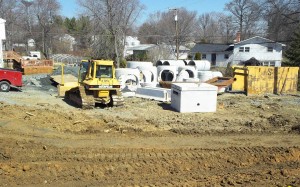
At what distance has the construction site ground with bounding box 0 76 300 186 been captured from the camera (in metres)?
7.45

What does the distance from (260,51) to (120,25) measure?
71.2ft

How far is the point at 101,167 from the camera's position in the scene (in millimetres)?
7871

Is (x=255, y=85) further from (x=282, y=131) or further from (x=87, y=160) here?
(x=87, y=160)

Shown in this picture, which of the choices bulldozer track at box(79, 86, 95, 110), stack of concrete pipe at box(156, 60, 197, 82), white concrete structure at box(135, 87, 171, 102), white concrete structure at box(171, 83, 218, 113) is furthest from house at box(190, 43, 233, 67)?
bulldozer track at box(79, 86, 95, 110)

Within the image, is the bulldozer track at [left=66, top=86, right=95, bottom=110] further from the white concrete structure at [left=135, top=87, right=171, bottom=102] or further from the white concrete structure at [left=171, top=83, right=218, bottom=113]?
the white concrete structure at [left=135, top=87, right=171, bottom=102]

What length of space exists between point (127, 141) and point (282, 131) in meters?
6.19

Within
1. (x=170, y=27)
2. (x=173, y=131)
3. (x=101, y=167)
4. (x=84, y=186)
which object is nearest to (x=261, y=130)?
(x=173, y=131)

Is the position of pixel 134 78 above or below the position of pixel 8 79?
above

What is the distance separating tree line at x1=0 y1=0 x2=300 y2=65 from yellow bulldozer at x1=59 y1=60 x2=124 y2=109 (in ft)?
66.9

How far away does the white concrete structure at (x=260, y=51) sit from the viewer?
157ft

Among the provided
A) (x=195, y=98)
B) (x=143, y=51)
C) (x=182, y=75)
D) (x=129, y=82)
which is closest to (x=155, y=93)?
(x=129, y=82)

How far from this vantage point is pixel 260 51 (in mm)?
48500

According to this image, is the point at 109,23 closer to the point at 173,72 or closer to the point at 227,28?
the point at 173,72

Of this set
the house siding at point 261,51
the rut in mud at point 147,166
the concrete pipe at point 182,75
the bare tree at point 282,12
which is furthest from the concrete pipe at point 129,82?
the house siding at point 261,51
